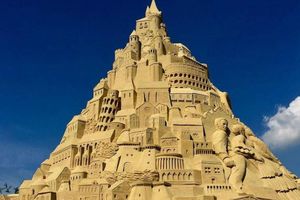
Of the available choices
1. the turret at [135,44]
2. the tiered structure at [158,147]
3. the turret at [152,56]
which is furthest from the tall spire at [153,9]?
the turret at [152,56]

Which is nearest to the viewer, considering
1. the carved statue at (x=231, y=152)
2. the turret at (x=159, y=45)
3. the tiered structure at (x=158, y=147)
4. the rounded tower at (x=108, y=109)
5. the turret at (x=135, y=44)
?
the tiered structure at (x=158, y=147)

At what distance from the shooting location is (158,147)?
59.4 m

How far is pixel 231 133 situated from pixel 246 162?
7495mm

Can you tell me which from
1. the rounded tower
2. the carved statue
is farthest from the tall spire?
the carved statue

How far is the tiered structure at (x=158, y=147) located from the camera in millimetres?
54625

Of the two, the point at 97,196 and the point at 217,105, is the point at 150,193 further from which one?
the point at 217,105

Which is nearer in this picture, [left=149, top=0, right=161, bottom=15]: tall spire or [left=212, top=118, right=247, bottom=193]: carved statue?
[left=212, top=118, right=247, bottom=193]: carved statue

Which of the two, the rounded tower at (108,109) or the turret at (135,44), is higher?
the turret at (135,44)

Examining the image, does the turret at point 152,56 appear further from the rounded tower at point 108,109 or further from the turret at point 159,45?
the rounded tower at point 108,109

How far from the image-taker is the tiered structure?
54.6 meters

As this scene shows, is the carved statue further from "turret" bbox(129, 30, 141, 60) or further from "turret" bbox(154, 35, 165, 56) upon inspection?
"turret" bbox(129, 30, 141, 60)

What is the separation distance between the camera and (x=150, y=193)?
5094cm

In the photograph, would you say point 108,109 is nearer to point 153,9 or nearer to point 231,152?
point 231,152

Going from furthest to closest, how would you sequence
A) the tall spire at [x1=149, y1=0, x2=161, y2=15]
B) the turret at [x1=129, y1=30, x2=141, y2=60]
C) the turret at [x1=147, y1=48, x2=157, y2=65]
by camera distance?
the tall spire at [x1=149, y1=0, x2=161, y2=15], the turret at [x1=129, y1=30, x2=141, y2=60], the turret at [x1=147, y1=48, x2=157, y2=65]
